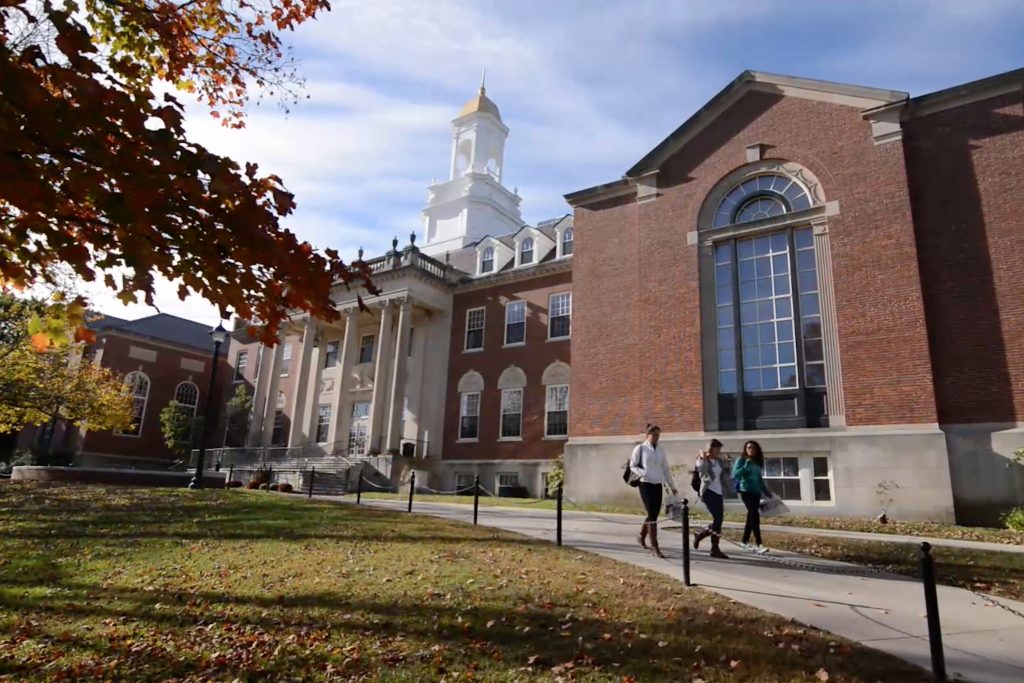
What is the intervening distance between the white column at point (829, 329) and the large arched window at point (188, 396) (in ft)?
134

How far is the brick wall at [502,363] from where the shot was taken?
97.7 ft

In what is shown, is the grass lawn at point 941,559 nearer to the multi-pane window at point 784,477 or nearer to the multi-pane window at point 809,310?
the multi-pane window at point 784,477

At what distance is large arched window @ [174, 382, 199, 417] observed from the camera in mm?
45625

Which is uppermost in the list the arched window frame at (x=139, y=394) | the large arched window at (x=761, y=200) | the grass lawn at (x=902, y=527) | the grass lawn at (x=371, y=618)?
the large arched window at (x=761, y=200)

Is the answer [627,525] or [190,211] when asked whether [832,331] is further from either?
→ [190,211]

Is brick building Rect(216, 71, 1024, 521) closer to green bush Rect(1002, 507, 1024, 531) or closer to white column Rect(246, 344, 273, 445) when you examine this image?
green bush Rect(1002, 507, 1024, 531)

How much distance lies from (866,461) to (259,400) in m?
32.7

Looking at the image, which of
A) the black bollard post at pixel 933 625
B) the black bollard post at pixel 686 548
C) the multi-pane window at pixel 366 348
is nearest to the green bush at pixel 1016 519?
the black bollard post at pixel 686 548

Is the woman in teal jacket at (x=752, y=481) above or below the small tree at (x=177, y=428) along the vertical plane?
below

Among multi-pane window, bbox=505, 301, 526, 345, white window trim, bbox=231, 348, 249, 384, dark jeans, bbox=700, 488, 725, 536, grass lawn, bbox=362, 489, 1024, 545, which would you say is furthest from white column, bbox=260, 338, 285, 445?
dark jeans, bbox=700, 488, 725, 536

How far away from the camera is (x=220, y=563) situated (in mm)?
8672

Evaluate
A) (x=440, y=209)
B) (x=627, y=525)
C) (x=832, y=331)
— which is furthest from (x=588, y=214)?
(x=440, y=209)

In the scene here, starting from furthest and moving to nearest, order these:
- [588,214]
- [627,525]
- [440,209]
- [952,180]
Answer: [440,209], [588,214], [952,180], [627,525]

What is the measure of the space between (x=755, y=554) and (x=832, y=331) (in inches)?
424
